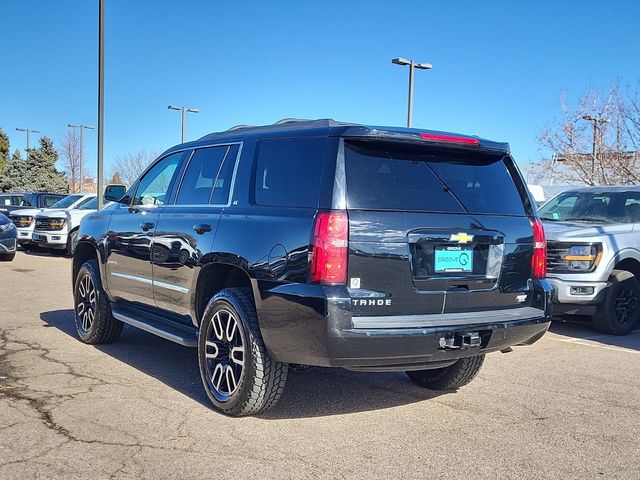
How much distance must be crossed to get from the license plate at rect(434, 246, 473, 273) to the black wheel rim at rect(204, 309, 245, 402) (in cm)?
136

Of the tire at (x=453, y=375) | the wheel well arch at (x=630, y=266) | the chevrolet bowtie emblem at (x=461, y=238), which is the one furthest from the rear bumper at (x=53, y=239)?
the chevrolet bowtie emblem at (x=461, y=238)

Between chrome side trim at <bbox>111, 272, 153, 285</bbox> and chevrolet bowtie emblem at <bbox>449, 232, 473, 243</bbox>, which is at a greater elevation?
chevrolet bowtie emblem at <bbox>449, 232, 473, 243</bbox>

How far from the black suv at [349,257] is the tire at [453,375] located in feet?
0.05

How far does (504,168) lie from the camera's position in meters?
4.88

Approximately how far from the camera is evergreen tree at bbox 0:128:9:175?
2162 inches

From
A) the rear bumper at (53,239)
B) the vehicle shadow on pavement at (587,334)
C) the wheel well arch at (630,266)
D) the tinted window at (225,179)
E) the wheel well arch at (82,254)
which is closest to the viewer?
the tinted window at (225,179)

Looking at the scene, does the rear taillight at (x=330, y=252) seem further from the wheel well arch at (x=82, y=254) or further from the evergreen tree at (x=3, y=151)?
the evergreen tree at (x=3, y=151)

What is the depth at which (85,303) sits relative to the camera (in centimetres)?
695

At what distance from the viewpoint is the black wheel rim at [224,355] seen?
459 centimetres

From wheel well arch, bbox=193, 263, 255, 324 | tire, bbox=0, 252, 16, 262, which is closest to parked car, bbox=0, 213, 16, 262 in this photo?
tire, bbox=0, 252, 16, 262

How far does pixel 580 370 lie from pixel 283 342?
3425mm

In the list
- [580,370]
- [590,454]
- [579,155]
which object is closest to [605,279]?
[580,370]

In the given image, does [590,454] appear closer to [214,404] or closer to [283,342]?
[283,342]

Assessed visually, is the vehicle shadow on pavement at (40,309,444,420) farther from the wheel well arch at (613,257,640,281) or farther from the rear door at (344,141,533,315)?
the wheel well arch at (613,257,640,281)
